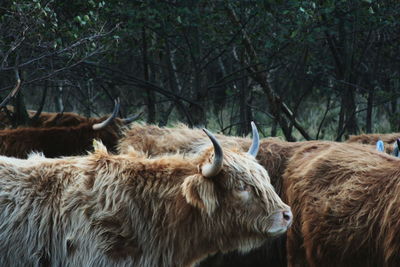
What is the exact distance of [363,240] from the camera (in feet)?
16.2

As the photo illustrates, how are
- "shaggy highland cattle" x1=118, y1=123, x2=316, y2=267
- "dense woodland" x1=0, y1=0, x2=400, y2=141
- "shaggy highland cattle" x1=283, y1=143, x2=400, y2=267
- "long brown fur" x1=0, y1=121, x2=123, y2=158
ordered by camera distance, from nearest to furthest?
"shaggy highland cattle" x1=283, y1=143, x2=400, y2=267 < "shaggy highland cattle" x1=118, y1=123, x2=316, y2=267 < "dense woodland" x1=0, y1=0, x2=400, y2=141 < "long brown fur" x1=0, y1=121, x2=123, y2=158

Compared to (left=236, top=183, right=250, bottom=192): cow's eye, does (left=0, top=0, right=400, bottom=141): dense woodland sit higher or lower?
higher

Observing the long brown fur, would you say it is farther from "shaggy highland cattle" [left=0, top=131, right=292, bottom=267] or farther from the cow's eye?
the cow's eye

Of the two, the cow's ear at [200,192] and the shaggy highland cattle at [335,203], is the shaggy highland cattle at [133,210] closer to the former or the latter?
the cow's ear at [200,192]

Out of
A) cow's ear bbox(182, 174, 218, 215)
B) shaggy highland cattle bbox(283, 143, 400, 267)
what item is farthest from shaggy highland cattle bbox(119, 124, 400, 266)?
cow's ear bbox(182, 174, 218, 215)

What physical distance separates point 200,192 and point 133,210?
1.45 feet

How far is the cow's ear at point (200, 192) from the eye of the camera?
14.6 ft

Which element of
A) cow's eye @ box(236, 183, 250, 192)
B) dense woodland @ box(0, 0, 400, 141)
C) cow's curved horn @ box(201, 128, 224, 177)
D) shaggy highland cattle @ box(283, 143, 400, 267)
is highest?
dense woodland @ box(0, 0, 400, 141)

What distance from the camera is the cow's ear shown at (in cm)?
445

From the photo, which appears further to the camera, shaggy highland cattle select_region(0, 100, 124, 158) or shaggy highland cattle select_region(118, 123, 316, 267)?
shaggy highland cattle select_region(0, 100, 124, 158)

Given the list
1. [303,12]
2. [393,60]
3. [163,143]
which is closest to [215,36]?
[303,12]

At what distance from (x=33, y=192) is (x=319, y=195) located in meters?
2.14

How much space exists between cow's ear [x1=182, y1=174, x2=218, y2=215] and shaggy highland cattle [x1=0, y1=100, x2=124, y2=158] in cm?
364

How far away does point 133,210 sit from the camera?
14.8ft
